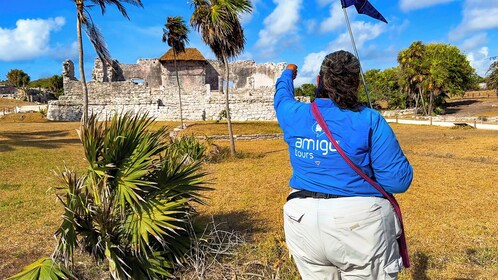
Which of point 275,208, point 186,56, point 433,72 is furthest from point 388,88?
point 275,208

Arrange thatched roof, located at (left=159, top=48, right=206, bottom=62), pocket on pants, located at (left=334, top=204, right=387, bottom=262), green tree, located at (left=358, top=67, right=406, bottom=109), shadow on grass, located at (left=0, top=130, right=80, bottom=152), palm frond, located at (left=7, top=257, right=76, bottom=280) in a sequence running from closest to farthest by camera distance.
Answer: pocket on pants, located at (left=334, top=204, right=387, bottom=262), palm frond, located at (left=7, top=257, right=76, bottom=280), shadow on grass, located at (left=0, top=130, right=80, bottom=152), thatched roof, located at (left=159, top=48, right=206, bottom=62), green tree, located at (left=358, top=67, right=406, bottom=109)

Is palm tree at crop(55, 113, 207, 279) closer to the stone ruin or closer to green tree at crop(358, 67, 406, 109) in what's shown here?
the stone ruin

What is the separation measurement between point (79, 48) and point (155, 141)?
8.22 m


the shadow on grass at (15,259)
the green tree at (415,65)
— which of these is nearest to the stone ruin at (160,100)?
the green tree at (415,65)

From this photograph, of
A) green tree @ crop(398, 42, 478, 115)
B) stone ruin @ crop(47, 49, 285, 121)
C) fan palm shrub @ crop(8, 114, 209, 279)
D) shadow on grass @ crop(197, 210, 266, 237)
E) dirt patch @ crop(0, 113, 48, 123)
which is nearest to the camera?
fan palm shrub @ crop(8, 114, 209, 279)

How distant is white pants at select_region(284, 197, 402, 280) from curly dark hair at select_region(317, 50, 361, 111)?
1.67ft

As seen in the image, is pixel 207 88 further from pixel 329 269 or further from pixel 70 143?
pixel 329 269

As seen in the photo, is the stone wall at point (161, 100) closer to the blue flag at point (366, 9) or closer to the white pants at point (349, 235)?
the blue flag at point (366, 9)

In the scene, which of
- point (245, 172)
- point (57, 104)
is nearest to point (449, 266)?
point (245, 172)

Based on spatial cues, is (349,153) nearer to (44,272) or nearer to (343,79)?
(343,79)

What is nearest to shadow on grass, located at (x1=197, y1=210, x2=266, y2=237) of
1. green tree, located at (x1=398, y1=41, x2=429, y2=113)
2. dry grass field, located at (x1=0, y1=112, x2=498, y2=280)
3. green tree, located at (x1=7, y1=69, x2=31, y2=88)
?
dry grass field, located at (x1=0, y1=112, x2=498, y2=280)

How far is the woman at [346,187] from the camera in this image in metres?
2.03

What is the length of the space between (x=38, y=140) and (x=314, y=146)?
17298 mm

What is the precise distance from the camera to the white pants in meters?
2.02
